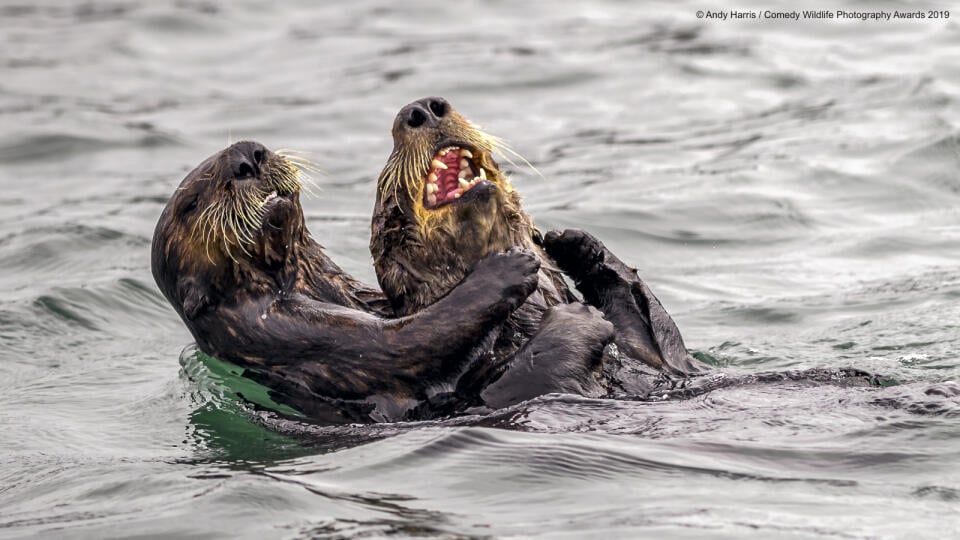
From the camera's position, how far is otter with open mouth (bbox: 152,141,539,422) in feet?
18.4

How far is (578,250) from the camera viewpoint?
6.30 metres

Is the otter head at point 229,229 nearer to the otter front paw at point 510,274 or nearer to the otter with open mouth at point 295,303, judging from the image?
the otter with open mouth at point 295,303

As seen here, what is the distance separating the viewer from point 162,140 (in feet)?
42.4

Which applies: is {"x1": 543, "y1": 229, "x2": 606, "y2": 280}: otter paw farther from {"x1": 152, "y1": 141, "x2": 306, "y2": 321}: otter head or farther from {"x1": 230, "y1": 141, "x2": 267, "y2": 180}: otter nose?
{"x1": 230, "y1": 141, "x2": 267, "y2": 180}: otter nose

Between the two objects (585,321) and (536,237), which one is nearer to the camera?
(585,321)

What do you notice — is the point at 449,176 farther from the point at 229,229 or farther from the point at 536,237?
the point at 229,229

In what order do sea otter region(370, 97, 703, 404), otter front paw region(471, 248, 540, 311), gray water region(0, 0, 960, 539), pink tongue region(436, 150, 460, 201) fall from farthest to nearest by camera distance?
pink tongue region(436, 150, 460, 201) < sea otter region(370, 97, 703, 404) < otter front paw region(471, 248, 540, 311) < gray water region(0, 0, 960, 539)

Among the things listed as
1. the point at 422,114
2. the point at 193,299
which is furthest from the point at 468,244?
the point at 193,299

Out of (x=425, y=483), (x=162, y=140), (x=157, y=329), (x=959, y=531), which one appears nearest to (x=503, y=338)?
(x=425, y=483)

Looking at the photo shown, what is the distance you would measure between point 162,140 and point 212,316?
7.19 metres

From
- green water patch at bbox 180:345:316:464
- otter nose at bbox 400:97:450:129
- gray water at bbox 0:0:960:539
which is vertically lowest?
green water patch at bbox 180:345:316:464

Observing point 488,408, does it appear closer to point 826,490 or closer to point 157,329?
point 826,490

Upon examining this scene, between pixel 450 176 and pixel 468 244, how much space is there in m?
0.33

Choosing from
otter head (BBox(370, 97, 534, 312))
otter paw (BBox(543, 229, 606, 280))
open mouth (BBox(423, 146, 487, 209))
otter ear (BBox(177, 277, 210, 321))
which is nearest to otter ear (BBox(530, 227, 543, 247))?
otter paw (BBox(543, 229, 606, 280))
